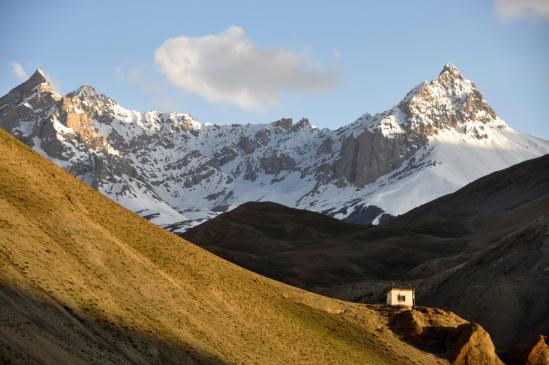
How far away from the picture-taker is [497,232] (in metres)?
199

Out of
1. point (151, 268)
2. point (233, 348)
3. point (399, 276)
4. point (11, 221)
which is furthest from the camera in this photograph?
point (399, 276)

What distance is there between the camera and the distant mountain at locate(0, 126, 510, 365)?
49.8m

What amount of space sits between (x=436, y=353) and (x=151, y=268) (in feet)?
86.4

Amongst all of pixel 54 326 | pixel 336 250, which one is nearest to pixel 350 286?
pixel 336 250

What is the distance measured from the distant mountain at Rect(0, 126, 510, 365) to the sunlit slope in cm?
11

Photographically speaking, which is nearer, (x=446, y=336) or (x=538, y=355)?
(x=538, y=355)

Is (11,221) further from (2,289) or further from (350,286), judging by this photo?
(350,286)

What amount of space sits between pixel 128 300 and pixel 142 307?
3.24 feet

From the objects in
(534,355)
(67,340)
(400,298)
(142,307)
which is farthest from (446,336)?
(67,340)

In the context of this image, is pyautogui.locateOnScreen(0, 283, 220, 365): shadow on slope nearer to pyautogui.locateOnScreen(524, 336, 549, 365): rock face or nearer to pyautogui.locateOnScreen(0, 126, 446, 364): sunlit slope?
pyautogui.locateOnScreen(0, 126, 446, 364): sunlit slope

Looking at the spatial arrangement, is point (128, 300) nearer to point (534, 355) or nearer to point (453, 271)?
point (534, 355)

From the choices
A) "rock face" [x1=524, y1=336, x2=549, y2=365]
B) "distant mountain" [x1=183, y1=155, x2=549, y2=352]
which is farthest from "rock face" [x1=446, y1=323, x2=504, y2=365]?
"distant mountain" [x1=183, y1=155, x2=549, y2=352]

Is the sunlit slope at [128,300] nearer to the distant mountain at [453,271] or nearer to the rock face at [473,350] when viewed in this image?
the rock face at [473,350]

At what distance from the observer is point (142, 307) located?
59.2 metres
